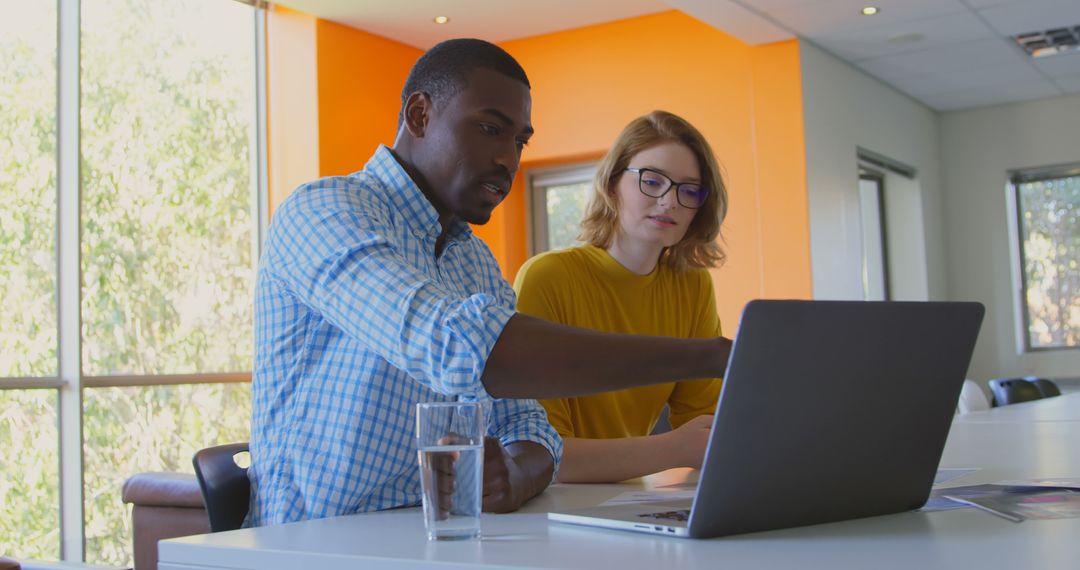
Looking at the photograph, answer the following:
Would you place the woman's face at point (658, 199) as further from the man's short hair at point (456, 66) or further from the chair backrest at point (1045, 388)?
the chair backrest at point (1045, 388)

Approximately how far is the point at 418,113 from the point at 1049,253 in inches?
274

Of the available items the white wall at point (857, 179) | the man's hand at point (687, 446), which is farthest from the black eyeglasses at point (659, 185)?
the white wall at point (857, 179)

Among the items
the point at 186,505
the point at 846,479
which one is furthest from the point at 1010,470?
the point at 186,505

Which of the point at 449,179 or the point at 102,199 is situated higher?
the point at 102,199

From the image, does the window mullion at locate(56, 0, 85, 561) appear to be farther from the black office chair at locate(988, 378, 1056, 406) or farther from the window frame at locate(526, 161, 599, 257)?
the black office chair at locate(988, 378, 1056, 406)

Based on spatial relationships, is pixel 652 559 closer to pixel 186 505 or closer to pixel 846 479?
pixel 846 479

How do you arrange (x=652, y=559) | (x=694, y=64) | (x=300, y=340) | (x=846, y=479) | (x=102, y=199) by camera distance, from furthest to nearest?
1. (x=694, y=64)
2. (x=102, y=199)
3. (x=300, y=340)
4. (x=846, y=479)
5. (x=652, y=559)

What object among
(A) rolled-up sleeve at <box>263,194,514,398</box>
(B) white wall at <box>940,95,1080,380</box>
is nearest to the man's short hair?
(A) rolled-up sleeve at <box>263,194,514,398</box>

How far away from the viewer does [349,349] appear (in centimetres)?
132

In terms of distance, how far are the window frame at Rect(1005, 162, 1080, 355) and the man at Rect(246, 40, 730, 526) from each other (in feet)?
21.6

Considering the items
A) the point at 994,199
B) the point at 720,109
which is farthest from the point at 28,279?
the point at 994,199

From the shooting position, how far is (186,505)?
3.18 metres

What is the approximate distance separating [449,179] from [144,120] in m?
4.03

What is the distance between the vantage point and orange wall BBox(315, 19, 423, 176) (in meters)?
5.65
